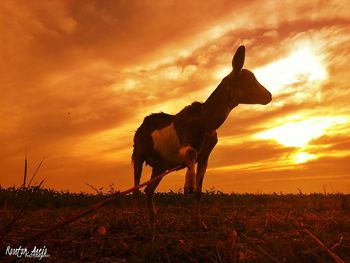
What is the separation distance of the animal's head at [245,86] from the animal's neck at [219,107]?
0.36ft

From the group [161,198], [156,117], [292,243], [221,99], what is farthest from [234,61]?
[161,198]

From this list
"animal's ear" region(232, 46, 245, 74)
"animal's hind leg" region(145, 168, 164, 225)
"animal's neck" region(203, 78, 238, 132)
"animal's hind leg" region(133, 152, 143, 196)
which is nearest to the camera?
"animal's ear" region(232, 46, 245, 74)

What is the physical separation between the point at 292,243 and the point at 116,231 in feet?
8.28

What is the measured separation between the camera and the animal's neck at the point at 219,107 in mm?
8367

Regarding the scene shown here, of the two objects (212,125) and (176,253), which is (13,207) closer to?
(212,125)

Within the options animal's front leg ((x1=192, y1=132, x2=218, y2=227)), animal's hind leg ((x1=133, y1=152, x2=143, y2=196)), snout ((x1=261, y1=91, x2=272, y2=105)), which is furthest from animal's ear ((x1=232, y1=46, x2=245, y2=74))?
animal's hind leg ((x1=133, y1=152, x2=143, y2=196))

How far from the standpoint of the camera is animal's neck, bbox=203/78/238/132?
837cm

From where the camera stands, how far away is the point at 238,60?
8289 mm

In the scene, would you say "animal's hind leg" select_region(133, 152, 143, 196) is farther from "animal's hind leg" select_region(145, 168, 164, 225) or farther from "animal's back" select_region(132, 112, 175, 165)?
"animal's hind leg" select_region(145, 168, 164, 225)

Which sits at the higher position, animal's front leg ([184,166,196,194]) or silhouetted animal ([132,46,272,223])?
silhouetted animal ([132,46,272,223])

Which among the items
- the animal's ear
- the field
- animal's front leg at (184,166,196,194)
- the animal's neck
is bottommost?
the field

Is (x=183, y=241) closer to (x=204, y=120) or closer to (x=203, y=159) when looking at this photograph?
(x=204, y=120)

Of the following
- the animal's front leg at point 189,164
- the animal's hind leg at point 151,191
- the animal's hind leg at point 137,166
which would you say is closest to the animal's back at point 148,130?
the animal's hind leg at point 137,166

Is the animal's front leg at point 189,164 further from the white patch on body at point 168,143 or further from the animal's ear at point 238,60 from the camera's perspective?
the animal's ear at point 238,60
